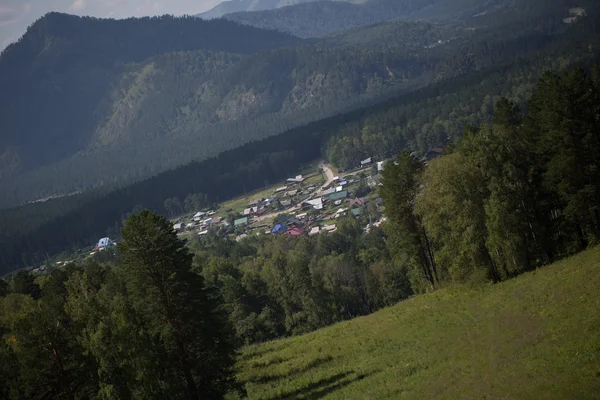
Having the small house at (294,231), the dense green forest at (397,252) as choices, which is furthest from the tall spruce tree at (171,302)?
the small house at (294,231)

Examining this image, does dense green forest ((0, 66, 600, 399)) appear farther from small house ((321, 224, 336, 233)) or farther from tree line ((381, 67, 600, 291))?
small house ((321, 224, 336, 233))

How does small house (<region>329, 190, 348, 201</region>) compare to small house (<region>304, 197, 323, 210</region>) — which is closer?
small house (<region>304, 197, 323, 210</region>)

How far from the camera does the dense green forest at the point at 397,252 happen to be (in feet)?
101

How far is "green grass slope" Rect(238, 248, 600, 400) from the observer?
24.2 meters

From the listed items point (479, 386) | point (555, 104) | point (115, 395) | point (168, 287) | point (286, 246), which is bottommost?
point (286, 246)

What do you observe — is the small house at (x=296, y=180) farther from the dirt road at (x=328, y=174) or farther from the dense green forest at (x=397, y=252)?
the dense green forest at (x=397, y=252)

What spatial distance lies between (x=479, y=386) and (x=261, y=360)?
25.1 m

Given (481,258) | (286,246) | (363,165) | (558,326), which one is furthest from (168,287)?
(363,165)

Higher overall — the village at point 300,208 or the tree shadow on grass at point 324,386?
the tree shadow on grass at point 324,386

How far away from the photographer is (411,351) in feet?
115

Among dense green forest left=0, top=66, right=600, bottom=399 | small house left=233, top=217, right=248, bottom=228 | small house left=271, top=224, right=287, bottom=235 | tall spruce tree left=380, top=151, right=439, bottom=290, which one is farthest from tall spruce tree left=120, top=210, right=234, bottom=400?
small house left=233, top=217, right=248, bottom=228

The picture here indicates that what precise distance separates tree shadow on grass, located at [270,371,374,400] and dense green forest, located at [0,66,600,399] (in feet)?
12.0

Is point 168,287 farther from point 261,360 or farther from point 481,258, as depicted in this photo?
point 481,258

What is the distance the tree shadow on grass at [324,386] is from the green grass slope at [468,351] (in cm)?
8
